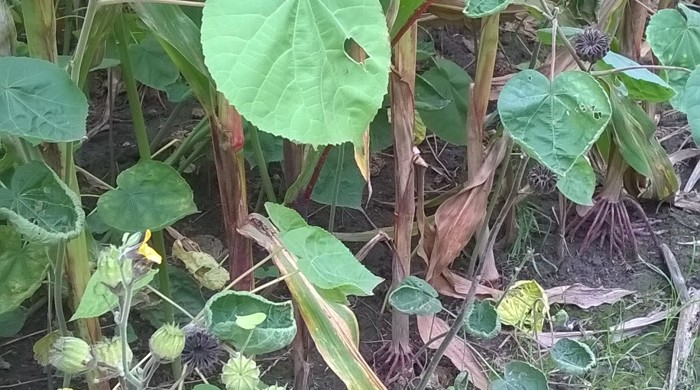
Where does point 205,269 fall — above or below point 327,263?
below

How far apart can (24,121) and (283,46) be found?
0.26 meters

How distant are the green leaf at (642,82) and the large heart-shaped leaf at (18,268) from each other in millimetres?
648

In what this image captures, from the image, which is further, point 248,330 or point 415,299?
point 415,299

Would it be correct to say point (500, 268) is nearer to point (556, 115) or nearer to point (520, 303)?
point (520, 303)

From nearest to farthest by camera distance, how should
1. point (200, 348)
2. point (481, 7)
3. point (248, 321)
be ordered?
point (248, 321)
point (200, 348)
point (481, 7)

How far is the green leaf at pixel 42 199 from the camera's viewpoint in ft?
2.30

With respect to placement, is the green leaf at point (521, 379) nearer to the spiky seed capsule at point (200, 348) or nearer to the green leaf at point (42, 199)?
the spiky seed capsule at point (200, 348)

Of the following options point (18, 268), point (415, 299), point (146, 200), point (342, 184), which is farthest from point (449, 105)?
point (18, 268)

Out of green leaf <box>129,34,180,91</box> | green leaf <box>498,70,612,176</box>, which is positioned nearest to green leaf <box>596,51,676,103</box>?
green leaf <box>498,70,612,176</box>

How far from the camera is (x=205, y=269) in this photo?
90 centimetres

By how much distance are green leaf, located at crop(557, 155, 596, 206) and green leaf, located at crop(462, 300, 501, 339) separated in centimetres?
15

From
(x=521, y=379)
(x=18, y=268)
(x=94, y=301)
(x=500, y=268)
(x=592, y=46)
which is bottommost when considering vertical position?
(x=500, y=268)

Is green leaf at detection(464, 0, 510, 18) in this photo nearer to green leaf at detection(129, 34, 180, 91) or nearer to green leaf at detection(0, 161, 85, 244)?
green leaf at detection(0, 161, 85, 244)

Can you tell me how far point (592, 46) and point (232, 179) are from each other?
1.34 ft
